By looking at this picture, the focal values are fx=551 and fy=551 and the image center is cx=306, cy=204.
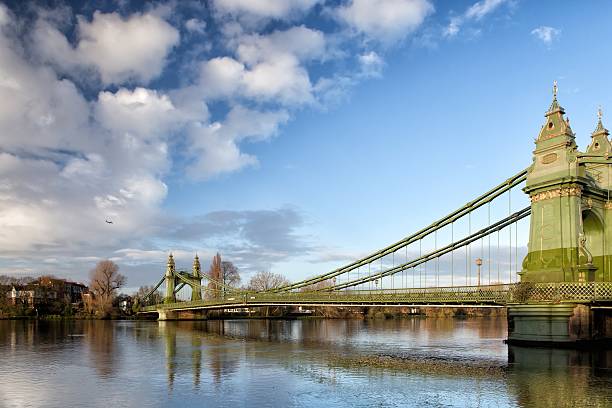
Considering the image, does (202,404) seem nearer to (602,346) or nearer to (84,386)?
(84,386)

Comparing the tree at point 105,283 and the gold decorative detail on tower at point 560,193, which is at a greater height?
→ the gold decorative detail on tower at point 560,193

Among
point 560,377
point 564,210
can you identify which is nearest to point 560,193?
point 564,210

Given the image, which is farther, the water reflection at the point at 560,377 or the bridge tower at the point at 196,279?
the bridge tower at the point at 196,279

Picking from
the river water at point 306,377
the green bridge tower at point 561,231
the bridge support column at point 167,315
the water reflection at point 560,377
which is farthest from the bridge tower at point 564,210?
the bridge support column at point 167,315

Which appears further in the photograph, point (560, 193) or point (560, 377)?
point (560, 193)

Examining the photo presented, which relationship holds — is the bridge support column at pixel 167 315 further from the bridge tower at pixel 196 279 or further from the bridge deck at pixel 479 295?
the bridge deck at pixel 479 295

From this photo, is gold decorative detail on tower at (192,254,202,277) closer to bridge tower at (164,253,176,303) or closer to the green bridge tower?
bridge tower at (164,253,176,303)

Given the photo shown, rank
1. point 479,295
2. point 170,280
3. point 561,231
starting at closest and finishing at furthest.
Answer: point 561,231
point 479,295
point 170,280

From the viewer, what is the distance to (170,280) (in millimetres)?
106750

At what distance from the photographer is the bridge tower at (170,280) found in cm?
10500

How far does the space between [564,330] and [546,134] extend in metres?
13.6

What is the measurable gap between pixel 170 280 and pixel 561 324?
83734mm

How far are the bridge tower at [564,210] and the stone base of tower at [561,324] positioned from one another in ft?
7.09

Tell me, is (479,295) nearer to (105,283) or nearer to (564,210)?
(564,210)
